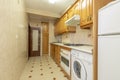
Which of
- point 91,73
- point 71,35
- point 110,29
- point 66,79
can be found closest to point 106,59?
point 110,29

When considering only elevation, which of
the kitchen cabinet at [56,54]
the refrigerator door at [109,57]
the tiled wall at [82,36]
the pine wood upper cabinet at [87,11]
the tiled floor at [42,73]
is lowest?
the tiled floor at [42,73]

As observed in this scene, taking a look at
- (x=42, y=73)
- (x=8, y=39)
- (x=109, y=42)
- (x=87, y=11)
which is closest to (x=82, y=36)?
(x=87, y=11)

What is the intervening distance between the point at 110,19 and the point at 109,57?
→ 0.44 meters

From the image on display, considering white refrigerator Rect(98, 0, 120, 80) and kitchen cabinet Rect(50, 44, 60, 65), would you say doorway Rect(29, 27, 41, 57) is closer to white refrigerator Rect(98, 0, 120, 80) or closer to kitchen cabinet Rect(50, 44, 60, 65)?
kitchen cabinet Rect(50, 44, 60, 65)

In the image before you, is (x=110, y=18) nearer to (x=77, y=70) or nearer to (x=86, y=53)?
(x=86, y=53)

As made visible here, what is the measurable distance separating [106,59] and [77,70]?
0.97m

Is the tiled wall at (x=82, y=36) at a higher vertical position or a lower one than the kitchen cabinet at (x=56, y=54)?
higher

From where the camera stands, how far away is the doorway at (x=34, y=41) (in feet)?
18.3

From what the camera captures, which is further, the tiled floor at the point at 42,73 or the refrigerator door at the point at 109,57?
the tiled floor at the point at 42,73

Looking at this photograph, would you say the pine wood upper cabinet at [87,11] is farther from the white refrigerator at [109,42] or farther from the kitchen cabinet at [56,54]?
the kitchen cabinet at [56,54]

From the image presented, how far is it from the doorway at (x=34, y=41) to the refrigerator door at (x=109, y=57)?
4.85 m

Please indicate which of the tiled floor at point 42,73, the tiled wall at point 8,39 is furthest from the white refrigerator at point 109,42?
the tiled floor at point 42,73

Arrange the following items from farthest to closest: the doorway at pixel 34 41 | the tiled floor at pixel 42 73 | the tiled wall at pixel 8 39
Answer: the doorway at pixel 34 41 < the tiled floor at pixel 42 73 < the tiled wall at pixel 8 39

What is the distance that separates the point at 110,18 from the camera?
1.07 meters
